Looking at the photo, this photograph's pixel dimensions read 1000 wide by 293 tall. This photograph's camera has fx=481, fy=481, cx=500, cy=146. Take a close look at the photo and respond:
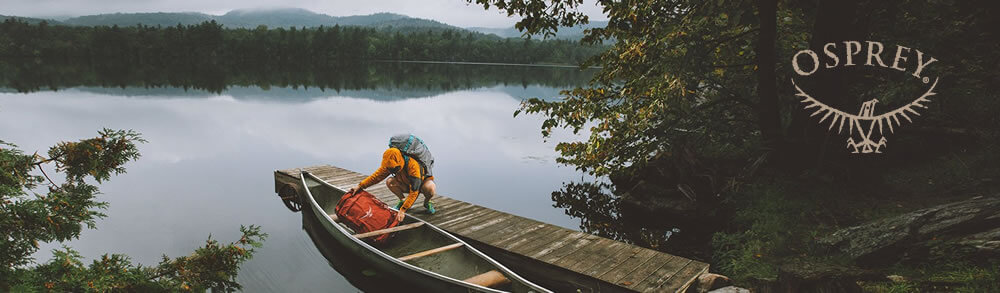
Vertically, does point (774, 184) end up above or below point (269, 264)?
above

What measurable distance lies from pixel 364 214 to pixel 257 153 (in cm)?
1695

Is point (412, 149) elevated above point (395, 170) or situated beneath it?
elevated above

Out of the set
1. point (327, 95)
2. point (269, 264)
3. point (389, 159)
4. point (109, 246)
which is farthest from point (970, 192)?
point (327, 95)

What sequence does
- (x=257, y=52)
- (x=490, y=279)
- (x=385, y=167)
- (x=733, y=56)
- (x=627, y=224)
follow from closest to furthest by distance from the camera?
(x=490, y=279) → (x=385, y=167) → (x=733, y=56) → (x=627, y=224) → (x=257, y=52)

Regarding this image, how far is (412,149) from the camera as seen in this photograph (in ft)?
31.2

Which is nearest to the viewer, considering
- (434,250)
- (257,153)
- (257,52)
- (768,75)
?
(434,250)

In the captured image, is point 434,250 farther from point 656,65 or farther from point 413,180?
point 656,65

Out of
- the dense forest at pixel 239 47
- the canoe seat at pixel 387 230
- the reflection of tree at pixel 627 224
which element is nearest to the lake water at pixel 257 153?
the reflection of tree at pixel 627 224

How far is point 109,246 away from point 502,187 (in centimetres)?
1190

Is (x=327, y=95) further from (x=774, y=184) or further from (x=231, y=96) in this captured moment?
(x=774, y=184)

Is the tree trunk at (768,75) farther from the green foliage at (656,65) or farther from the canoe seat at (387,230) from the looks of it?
the canoe seat at (387,230)

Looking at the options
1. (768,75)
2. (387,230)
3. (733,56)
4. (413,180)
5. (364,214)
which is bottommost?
(387,230)

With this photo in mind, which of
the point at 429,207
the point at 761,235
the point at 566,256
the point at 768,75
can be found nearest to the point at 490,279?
the point at 566,256

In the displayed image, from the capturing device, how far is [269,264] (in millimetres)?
10422
